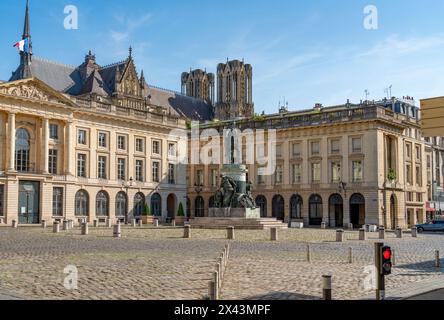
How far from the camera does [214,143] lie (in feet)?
229

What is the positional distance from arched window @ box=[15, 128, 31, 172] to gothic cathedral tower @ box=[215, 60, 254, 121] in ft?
156

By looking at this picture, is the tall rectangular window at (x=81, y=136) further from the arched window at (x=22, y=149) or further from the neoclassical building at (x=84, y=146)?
the arched window at (x=22, y=149)

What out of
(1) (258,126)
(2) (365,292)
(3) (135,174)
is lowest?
(2) (365,292)

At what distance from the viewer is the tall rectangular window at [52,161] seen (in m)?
54.7

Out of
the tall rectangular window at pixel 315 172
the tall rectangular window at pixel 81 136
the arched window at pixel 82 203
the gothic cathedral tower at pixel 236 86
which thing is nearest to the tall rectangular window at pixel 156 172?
the arched window at pixel 82 203

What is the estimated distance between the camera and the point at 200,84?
106062 millimetres

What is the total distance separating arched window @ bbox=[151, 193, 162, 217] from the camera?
6512cm

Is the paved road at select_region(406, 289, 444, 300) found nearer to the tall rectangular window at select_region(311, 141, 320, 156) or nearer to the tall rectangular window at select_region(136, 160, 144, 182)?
the tall rectangular window at select_region(311, 141, 320, 156)

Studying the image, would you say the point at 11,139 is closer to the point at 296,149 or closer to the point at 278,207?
the point at 278,207
